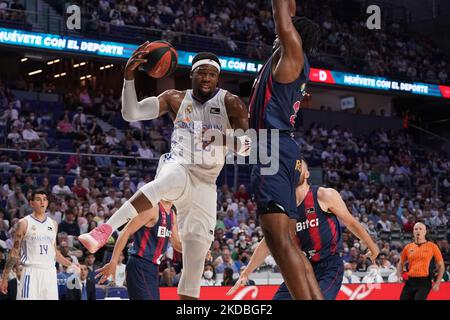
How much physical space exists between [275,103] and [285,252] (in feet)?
3.50

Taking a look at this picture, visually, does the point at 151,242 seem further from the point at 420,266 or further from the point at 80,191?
the point at 80,191

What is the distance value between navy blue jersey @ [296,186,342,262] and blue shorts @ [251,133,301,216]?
175 cm

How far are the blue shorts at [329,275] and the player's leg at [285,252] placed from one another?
1743mm

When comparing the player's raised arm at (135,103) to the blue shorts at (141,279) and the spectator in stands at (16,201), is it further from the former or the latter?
the spectator in stands at (16,201)

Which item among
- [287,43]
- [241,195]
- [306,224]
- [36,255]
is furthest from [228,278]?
[287,43]

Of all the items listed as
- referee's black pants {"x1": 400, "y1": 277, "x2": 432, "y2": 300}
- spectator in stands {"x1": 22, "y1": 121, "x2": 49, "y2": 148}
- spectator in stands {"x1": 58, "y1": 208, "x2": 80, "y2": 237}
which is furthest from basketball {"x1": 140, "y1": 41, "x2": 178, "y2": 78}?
spectator in stands {"x1": 22, "y1": 121, "x2": 49, "y2": 148}

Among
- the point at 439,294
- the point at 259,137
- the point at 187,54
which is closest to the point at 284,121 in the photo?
the point at 259,137

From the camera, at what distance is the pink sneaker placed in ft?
18.3

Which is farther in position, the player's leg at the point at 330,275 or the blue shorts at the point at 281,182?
the player's leg at the point at 330,275

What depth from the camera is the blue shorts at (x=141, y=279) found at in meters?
7.29

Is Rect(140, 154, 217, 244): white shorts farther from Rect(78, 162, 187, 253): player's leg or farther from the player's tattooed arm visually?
the player's tattooed arm

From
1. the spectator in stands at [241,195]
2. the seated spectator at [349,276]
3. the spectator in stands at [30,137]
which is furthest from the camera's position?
the spectator in stands at [241,195]

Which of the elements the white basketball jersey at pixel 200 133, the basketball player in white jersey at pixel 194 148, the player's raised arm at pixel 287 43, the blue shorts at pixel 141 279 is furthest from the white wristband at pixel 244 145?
the blue shorts at pixel 141 279

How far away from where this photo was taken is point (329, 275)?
677 centimetres
